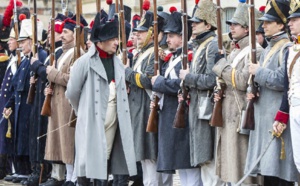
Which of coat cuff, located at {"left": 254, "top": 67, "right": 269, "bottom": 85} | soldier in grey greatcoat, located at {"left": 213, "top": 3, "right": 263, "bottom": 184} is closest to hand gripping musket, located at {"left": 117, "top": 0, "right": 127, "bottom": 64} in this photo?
soldier in grey greatcoat, located at {"left": 213, "top": 3, "right": 263, "bottom": 184}

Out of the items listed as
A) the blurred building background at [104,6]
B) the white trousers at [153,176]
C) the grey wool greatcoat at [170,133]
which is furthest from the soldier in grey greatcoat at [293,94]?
the blurred building background at [104,6]

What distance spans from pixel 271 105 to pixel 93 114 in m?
1.83

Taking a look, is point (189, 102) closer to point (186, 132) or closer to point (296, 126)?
point (186, 132)

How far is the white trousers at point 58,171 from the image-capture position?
38.7 feet

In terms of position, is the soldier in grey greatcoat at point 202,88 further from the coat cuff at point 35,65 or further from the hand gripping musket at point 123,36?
the coat cuff at point 35,65

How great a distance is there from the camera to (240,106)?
369 inches

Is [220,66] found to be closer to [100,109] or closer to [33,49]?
[100,109]

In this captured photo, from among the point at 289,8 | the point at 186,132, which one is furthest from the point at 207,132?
the point at 289,8

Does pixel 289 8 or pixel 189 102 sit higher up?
pixel 289 8

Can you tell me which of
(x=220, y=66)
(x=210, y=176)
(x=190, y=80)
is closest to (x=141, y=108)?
(x=190, y=80)

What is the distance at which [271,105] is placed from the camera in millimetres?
8914

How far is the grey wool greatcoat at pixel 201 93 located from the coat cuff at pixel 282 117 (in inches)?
47.9

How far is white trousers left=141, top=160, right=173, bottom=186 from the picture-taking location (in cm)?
1073

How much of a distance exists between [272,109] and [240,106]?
54cm
